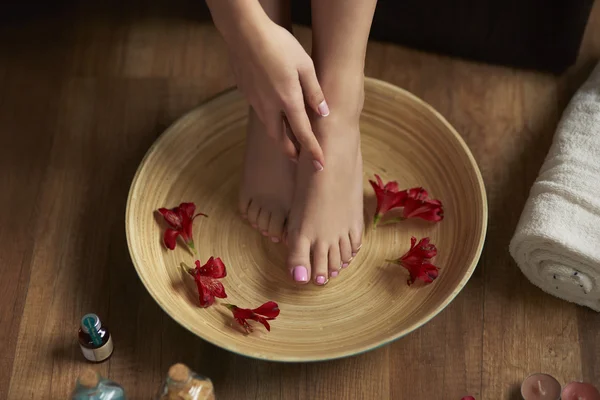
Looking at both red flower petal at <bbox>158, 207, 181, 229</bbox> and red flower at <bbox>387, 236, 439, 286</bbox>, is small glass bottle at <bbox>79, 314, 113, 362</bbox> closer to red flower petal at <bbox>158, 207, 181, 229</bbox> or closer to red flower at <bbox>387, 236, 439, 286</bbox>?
red flower petal at <bbox>158, 207, 181, 229</bbox>

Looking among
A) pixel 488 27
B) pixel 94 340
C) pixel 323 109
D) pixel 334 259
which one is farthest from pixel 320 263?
pixel 488 27

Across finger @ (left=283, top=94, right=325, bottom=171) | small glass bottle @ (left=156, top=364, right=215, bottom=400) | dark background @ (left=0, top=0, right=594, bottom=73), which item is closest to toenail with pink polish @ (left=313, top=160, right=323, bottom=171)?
finger @ (left=283, top=94, right=325, bottom=171)

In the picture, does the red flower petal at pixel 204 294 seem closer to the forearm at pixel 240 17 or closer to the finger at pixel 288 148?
the finger at pixel 288 148

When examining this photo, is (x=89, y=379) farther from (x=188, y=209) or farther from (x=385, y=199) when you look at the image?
(x=385, y=199)

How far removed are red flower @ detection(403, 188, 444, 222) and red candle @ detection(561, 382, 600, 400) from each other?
301 mm

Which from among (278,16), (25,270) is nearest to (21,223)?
(25,270)

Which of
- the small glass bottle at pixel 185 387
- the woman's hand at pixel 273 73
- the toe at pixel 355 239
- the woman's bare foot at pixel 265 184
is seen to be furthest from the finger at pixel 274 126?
the small glass bottle at pixel 185 387

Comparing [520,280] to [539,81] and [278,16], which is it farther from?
[278,16]

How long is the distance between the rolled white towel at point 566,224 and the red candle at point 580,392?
133 millimetres

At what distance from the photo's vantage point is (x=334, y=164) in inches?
47.5

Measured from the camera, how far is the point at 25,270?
131cm

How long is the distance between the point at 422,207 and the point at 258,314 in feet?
0.98

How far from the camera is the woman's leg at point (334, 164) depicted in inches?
45.3

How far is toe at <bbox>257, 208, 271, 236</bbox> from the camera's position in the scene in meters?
1.29
